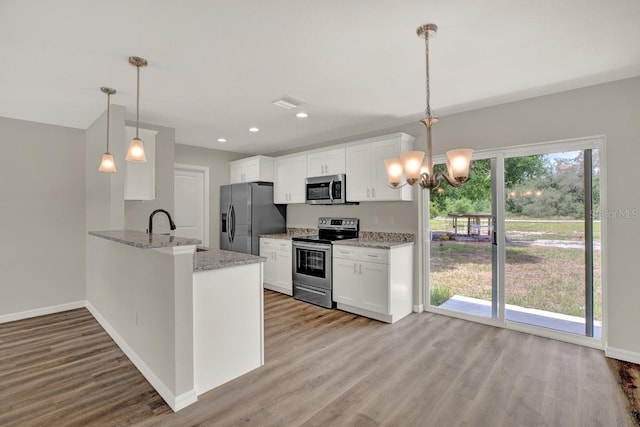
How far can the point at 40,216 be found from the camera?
4.00 m

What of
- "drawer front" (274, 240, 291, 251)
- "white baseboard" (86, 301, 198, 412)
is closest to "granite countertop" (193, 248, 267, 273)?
"white baseboard" (86, 301, 198, 412)

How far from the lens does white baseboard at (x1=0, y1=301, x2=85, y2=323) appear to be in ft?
12.4

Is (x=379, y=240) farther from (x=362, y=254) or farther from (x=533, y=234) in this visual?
(x=533, y=234)

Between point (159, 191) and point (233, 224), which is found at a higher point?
point (159, 191)

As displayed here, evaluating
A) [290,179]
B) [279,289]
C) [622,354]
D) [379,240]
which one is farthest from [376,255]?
[622,354]

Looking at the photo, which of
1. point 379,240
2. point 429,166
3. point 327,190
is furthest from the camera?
point 327,190

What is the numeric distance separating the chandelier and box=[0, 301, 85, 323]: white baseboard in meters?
4.51

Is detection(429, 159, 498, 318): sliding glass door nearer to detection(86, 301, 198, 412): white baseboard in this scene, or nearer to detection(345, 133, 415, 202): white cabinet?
detection(345, 133, 415, 202): white cabinet

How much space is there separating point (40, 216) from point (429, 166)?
185 inches

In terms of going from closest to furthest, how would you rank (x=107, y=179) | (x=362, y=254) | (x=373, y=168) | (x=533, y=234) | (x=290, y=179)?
(x=533, y=234)
(x=107, y=179)
(x=362, y=254)
(x=373, y=168)
(x=290, y=179)

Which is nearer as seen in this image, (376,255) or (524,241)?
(524,241)

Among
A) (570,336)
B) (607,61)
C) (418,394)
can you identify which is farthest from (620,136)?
(418,394)

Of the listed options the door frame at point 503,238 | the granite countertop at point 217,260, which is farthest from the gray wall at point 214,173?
the door frame at point 503,238

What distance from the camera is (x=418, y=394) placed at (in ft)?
7.48
